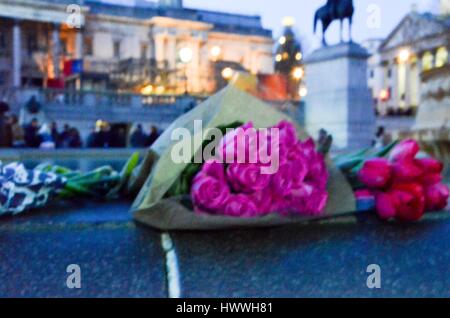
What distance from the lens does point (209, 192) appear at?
55.2 inches

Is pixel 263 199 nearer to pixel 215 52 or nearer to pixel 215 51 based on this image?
pixel 215 51

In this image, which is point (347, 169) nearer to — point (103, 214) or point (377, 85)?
point (103, 214)

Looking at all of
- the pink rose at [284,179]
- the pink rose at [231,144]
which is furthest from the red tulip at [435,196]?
the pink rose at [231,144]

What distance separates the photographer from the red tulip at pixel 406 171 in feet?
5.31

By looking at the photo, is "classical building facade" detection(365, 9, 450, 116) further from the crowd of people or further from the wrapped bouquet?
the wrapped bouquet

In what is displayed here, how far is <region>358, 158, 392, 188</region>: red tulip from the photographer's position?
1.61m

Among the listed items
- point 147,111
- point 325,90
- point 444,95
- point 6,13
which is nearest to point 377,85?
point 6,13

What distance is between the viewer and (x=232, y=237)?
145 centimetres

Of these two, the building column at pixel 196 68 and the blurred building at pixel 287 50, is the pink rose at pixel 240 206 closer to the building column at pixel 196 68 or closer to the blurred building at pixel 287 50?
the building column at pixel 196 68

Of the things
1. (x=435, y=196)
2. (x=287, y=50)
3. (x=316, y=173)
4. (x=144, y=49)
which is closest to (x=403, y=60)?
(x=287, y=50)

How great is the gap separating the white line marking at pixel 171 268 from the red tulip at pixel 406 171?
62cm

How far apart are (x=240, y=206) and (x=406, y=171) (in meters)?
0.48

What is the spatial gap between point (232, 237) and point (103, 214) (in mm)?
477
